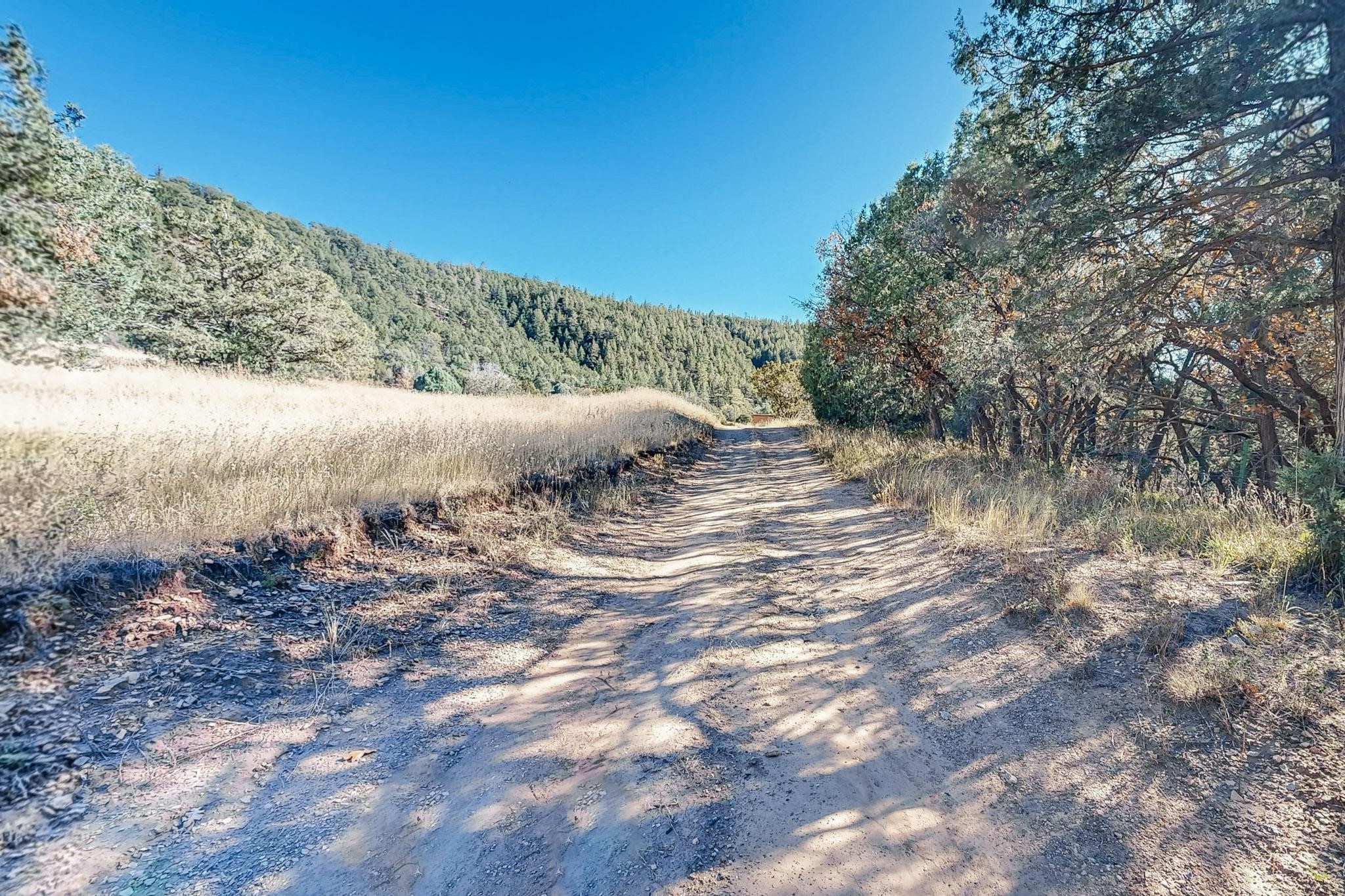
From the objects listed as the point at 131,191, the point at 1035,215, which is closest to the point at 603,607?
the point at 1035,215

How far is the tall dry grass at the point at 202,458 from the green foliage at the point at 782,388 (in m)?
35.7

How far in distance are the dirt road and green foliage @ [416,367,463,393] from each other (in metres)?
32.4

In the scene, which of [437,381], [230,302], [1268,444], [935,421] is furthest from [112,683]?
[437,381]

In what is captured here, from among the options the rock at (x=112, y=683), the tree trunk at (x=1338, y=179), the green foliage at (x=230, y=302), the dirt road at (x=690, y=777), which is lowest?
the dirt road at (x=690, y=777)

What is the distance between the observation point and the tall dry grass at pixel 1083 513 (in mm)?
3912

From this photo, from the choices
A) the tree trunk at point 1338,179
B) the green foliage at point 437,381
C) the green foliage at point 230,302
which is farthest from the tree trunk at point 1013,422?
the green foliage at point 437,381

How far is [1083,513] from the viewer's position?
5.64 metres

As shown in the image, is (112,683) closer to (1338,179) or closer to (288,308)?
(1338,179)

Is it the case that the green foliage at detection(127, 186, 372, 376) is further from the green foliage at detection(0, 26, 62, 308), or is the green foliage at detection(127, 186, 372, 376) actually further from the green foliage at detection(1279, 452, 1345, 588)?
the green foliage at detection(1279, 452, 1345, 588)

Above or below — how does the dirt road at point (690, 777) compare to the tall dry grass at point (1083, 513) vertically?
below

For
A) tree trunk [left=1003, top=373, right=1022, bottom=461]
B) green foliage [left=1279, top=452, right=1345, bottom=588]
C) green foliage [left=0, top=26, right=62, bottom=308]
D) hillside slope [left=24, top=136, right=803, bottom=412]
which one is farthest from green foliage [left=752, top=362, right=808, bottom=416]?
green foliage [left=0, top=26, right=62, bottom=308]

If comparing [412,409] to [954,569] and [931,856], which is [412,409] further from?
[931,856]

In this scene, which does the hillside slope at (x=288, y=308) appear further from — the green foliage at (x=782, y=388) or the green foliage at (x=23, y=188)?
the green foliage at (x=782, y=388)

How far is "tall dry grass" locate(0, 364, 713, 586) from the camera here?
323 centimetres
